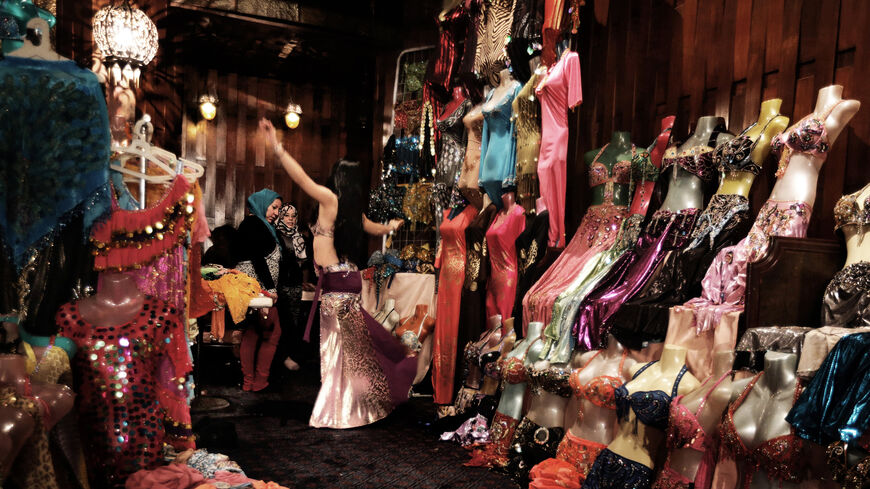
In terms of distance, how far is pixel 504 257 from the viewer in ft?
14.8

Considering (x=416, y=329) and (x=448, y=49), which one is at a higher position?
(x=448, y=49)

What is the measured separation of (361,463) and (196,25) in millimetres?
6073

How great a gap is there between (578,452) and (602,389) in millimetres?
334

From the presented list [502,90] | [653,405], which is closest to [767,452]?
[653,405]

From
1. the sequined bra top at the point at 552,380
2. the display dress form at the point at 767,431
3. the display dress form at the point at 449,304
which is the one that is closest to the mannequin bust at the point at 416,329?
the display dress form at the point at 449,304

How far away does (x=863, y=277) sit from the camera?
97.6 inches

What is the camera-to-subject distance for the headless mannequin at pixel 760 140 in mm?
3078

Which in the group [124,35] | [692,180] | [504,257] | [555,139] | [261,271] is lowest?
[261,271]

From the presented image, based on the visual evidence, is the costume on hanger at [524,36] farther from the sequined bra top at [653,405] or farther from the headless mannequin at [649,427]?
the sequined bra top at [653,405]

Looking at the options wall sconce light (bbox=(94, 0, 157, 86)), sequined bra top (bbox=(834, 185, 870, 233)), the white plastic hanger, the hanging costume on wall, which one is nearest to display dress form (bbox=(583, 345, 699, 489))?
sequined bra top (bbox=(834, 185, 870, 233))

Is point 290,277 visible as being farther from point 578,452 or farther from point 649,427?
point 649,427

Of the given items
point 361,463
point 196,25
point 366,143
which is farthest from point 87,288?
point 366,143

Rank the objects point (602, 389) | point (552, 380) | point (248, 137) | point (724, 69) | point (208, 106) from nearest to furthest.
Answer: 1. point (602, 389)
2. point (552, 380)
3. point (724, 69)
4. point (208, 106)
5. point (248, 137)

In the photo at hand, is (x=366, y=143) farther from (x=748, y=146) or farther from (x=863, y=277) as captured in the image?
(x=863, y=277)
